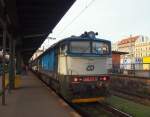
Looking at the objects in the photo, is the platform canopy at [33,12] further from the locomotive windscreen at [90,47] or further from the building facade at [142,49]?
the building facade at [142,49]

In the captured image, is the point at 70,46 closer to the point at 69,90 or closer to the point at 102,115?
the point at 69,90

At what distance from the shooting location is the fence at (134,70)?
32.4m

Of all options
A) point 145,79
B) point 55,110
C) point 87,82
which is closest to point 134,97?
point 145,79

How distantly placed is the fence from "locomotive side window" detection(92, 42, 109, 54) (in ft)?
50.5

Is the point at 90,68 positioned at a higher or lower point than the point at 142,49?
lower

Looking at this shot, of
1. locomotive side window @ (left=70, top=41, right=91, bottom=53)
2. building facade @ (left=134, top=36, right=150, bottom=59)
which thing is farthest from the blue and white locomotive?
building facade @ (left=134, top=36, right=150, bottom=59)

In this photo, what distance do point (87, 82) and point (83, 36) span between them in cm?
208

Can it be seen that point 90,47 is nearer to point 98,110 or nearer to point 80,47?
point 80,47

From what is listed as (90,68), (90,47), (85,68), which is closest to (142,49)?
(90,47)

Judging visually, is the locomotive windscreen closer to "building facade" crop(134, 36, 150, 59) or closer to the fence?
the fence

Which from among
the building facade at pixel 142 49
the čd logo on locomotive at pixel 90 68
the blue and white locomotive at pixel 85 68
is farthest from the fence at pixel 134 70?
the building facade at pixel 142 49

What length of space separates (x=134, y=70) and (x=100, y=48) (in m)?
17.8

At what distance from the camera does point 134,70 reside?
3266cm

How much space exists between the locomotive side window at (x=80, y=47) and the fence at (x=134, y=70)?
52.0 feet
